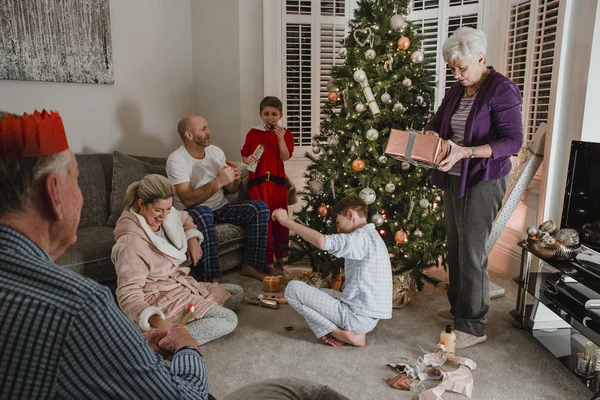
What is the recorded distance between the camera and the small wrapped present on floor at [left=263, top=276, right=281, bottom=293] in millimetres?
3430

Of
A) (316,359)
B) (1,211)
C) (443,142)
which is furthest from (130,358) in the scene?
(443,142)

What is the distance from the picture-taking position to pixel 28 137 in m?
0.87

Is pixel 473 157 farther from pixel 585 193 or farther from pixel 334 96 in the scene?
pixel 334 96

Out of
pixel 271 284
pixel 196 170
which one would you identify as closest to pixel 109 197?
pixel 196 170

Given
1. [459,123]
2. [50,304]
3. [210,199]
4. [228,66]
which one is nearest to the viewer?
[50,304]

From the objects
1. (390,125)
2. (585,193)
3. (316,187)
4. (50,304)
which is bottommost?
(316,187)

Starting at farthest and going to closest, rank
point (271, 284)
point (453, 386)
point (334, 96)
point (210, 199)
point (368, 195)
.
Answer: point (210, 199)
point (271, 284)
point (334, 96)
point (368, 195)
point (453, 386)

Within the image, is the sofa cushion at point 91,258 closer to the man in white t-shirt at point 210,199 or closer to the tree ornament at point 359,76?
the man in white t-shirt at point 210,199

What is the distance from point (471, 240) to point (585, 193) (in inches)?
23.1

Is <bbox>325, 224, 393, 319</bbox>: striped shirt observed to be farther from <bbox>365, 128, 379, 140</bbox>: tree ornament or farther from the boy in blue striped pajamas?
<bbox>365, 128, 379, 140</bbox>: tree ornament

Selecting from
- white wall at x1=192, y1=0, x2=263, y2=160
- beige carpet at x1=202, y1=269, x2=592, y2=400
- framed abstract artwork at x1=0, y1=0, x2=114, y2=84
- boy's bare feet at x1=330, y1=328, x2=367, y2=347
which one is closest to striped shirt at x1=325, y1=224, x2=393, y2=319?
boy's bare feet at x1=330, y1=328, x2=367, y2=347

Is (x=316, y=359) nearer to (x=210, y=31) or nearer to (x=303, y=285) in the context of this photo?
(x=303, y=285)

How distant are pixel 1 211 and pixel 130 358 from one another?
0.35 m

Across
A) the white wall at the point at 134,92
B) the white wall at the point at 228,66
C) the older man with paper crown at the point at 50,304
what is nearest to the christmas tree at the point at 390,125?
the white wall at the point at 228,66
